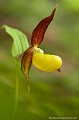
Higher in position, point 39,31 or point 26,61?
point 39,31

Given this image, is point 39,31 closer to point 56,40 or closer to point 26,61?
point 26,61

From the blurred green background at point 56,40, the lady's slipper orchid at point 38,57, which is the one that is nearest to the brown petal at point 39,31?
the lady's slipper orchid at point 38,57

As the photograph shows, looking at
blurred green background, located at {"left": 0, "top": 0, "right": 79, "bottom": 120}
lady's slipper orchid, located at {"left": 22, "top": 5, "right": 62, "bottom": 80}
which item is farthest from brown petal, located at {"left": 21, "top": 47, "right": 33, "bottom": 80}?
blurred green background, located at {"left": 0, "top": 0, "right": 79, "bottom": 120}

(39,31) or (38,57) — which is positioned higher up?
(39,31)

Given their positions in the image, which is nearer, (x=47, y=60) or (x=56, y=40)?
(x=47, y=60)

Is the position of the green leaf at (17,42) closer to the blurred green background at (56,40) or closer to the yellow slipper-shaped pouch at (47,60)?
the yellow slipper-shaped pouch at (47,60)

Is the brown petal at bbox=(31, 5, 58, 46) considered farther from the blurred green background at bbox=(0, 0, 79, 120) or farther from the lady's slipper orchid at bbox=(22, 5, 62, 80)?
the blurred green background at bbox=(0, 0, 79, 120)

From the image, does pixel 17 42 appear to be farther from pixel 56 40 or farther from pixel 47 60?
pixel 56 40

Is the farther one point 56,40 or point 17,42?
point 56,40

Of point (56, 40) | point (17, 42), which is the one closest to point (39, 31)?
point (17, 42)

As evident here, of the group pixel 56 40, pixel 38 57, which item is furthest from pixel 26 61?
pixel 56 40

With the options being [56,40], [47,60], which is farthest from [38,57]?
[56,40]

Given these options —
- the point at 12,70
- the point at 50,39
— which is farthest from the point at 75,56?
the point at 12,70
